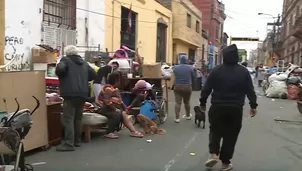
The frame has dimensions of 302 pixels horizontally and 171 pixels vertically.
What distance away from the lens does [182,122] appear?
10.5 metres

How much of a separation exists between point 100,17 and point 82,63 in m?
9.87

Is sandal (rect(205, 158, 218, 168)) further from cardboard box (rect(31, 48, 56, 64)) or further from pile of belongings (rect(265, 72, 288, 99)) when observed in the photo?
pile of belongings (rect(265, 72, 288, 99))

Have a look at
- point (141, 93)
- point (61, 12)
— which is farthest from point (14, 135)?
point (61, 12)

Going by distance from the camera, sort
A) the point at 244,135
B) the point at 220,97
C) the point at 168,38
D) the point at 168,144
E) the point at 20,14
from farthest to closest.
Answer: the point at 168,38 < the point at 20,14 < the point at 244,135 < the point at 168,144 < the point at 220,97

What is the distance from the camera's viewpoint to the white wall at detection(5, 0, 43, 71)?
11125 millimetres

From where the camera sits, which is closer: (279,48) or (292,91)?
(292,91)

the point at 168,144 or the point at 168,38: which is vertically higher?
the point at 168,38

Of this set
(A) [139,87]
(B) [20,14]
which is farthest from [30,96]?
(B) [20,14]

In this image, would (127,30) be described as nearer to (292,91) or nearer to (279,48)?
(292,91)

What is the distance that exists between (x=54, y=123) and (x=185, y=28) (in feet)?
79.4

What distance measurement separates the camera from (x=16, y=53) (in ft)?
37.6

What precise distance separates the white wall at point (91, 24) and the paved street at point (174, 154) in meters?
7.24

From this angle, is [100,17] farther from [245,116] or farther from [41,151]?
[41,151]

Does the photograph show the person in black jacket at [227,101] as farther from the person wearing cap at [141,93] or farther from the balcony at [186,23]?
the balcony at [186,23]
